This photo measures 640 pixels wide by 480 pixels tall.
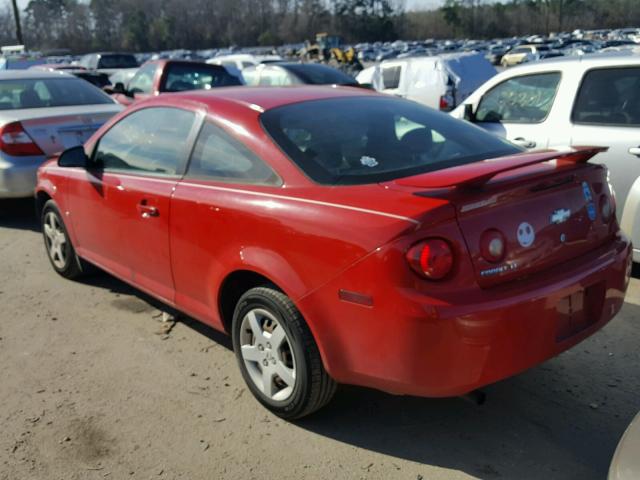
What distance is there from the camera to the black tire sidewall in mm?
2969

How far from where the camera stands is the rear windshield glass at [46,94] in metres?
7.66

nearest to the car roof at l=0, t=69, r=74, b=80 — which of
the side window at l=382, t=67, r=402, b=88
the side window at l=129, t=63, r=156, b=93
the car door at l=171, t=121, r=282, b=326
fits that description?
the side window at l=129, t=63, r=156, b=93

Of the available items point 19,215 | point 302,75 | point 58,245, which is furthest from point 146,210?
point 302,75

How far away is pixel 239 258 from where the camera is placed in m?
3.22

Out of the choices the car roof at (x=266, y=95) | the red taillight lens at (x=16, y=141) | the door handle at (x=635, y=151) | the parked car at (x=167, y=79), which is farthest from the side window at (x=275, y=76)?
the car roof at (x=266, y=95)

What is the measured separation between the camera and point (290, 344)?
3.03 meters

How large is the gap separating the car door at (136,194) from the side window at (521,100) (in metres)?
3.25

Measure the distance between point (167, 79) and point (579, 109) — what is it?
24.8 feet

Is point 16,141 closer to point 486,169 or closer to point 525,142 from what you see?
point 525,142

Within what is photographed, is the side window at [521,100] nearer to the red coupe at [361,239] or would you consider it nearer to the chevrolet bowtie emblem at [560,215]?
the red coupe at [361,239]

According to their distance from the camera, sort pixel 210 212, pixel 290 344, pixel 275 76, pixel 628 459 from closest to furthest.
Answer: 1. pixel 628 459
2. pixel 290 344
3. pixel 210 212
4. pixel 275 76

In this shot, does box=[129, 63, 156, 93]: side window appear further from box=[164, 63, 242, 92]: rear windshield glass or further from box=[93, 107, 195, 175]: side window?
box=[93, 107, 195, 175]: side window

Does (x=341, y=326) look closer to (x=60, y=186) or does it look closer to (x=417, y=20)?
(x=60, y=186)

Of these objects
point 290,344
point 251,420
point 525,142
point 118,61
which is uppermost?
point 118,61
